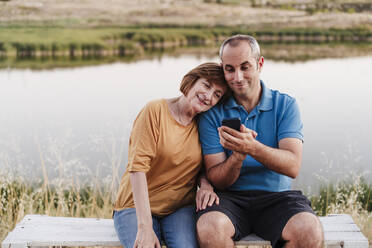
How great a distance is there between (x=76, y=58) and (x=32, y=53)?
2186mm

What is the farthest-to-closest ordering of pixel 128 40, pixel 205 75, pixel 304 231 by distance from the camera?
pixel 128 40 < pixel 205 75 < pixel 304 231

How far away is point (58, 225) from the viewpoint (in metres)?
2.89

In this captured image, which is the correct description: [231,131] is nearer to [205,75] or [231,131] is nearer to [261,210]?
[205,75]

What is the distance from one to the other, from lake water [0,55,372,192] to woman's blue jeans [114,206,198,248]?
3.22 meters

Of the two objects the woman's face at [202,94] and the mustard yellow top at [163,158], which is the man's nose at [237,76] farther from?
the mustard yellow top at [163,158]

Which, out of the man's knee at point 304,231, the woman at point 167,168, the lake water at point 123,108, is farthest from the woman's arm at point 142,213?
the lake water at point 123,108

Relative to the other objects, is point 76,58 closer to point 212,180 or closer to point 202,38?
point 202,38

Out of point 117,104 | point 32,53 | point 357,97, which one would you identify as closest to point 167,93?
point 117,104

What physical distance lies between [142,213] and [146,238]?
130 mm

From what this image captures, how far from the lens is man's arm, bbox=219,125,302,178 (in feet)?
7.97

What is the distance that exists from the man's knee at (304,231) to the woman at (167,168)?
0.46 meters

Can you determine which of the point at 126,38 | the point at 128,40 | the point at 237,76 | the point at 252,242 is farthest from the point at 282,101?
the point at 126,38

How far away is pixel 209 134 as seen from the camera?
2674 millimetres

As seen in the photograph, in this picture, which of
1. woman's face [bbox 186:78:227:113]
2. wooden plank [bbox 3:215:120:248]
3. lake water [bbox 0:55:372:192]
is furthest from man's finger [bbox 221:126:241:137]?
lake water [bbox 0:55:372:192]
